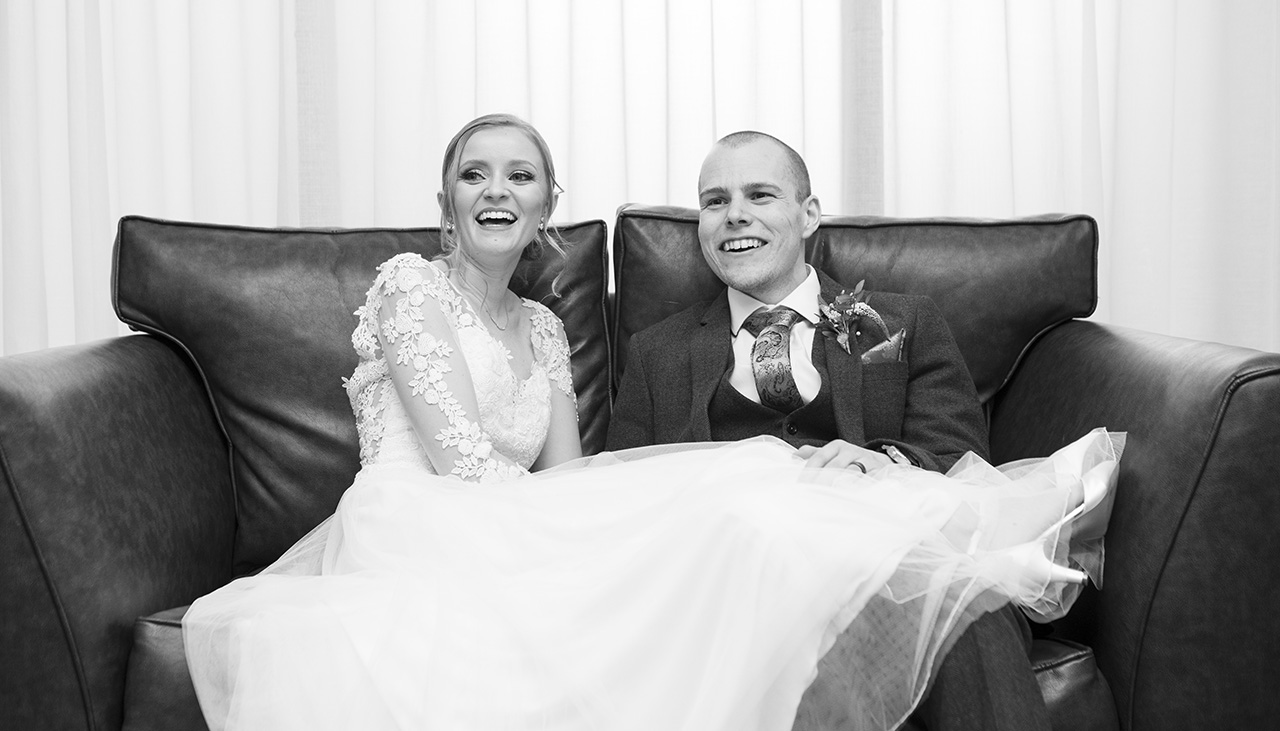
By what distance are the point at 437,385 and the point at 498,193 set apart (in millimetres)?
448

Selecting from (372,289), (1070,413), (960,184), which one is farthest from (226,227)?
(960,184)

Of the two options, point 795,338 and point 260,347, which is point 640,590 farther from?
point 260,347

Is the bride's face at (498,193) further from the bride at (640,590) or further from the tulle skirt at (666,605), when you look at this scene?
the tulle skirt at (666,605)

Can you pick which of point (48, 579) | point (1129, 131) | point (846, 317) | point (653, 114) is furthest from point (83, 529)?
point (1129, 131)

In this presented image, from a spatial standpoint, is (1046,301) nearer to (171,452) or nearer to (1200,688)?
(1200,688)

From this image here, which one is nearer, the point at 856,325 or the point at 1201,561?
the point at 1201,561

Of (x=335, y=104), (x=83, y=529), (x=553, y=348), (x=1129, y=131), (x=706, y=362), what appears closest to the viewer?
(x=83, y=529)

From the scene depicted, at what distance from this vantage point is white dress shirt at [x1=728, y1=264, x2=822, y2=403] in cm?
218

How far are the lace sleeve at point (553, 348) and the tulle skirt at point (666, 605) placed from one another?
682mm

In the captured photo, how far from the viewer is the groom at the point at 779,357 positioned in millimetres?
2115

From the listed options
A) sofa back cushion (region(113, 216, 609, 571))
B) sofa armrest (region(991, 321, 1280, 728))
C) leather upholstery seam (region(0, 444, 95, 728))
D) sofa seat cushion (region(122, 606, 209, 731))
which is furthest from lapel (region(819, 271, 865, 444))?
leather upholstery seam (region(0, 444, 95, 728))

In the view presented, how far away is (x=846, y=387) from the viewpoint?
6.91 ft

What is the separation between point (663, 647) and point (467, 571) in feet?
1.12

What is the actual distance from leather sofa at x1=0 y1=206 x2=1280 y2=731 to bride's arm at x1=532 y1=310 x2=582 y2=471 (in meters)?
0.09
